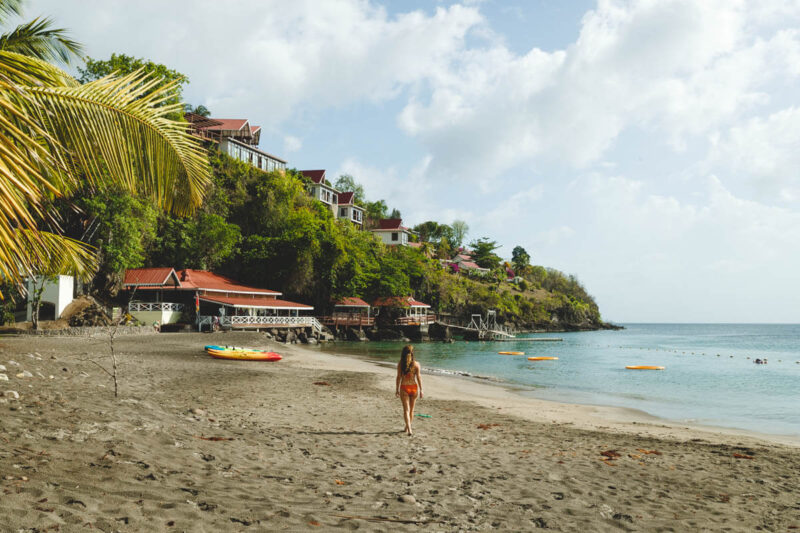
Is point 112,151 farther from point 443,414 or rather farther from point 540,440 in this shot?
point 443,414

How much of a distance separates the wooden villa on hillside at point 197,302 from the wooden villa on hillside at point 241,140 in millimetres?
22677

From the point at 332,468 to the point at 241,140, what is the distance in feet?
222

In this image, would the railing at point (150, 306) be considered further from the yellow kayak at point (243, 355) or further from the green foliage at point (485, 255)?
the green foliage at point (485, 255)

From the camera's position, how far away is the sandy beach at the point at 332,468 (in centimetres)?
446

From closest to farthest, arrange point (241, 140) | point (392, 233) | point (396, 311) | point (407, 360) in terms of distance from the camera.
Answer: point (407, 360) < point (396, 311) < point (241, 140) < point (392, 233)

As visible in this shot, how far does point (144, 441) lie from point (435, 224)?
366 feet

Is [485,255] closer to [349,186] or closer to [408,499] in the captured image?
[349,186]

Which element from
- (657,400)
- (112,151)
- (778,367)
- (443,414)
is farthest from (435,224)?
(112,151)

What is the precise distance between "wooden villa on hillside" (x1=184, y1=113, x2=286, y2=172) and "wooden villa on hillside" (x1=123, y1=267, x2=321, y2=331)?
2268cm

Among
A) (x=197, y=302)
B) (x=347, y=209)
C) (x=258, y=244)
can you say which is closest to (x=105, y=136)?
(x=197, y=302)

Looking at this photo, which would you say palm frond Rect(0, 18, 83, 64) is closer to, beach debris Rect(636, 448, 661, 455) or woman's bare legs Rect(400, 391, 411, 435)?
woman's bare legs Rect(400, 391, 411, 435)

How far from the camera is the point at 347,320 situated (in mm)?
54281

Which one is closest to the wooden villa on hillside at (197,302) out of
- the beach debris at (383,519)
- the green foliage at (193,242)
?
the green foliage at (193,242)

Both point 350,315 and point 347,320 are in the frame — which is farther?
point 350,315
